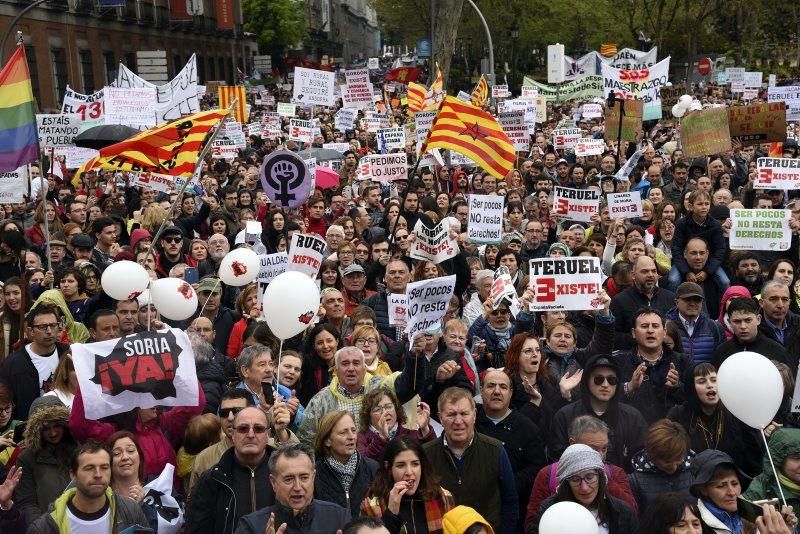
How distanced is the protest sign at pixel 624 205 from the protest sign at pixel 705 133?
3117mm

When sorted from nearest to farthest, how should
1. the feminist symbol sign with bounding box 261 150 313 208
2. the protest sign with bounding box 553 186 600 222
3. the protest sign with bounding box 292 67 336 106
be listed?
1. the feminist symbol sign with bounding box 261 150 313 208
2. the protest sign with bounding box 553 186 600 222
3. the protest sign with bounding box 292 67 336 106

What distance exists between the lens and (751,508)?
5.02m

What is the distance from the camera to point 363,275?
9844mm

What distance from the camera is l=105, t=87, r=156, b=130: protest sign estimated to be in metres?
18.6

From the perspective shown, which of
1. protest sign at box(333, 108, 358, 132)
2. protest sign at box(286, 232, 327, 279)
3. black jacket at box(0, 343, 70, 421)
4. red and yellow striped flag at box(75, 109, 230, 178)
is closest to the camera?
black jacket at box(0, 343, 70, 421)

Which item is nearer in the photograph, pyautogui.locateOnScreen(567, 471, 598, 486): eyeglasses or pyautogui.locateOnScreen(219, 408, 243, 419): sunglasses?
pyautogui.locateOnScreen(567, 471, 598, 486): eyeglasses

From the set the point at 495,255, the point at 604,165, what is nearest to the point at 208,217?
the point at 495,255

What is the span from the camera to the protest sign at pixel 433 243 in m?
9.73

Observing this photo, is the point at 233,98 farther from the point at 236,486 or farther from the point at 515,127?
the point at 236,486

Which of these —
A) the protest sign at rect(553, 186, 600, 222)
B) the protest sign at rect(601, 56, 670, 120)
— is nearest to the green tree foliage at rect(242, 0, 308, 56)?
the protest sign at rect(601, 56, 670, 120)

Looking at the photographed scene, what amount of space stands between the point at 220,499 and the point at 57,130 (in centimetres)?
1224

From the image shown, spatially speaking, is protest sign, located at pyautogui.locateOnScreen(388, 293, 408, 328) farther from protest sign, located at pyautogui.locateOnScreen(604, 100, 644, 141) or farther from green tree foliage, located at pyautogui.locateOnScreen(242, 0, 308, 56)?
green tree foliage, located at pyautogui.locateOnScreen(242, 0, 308, 56)

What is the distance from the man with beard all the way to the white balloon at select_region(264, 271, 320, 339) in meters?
1.87

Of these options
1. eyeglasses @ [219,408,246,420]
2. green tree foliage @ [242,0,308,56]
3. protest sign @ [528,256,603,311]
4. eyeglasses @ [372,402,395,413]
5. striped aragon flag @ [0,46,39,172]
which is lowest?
eyeglasses @ [372,402,395,413]
